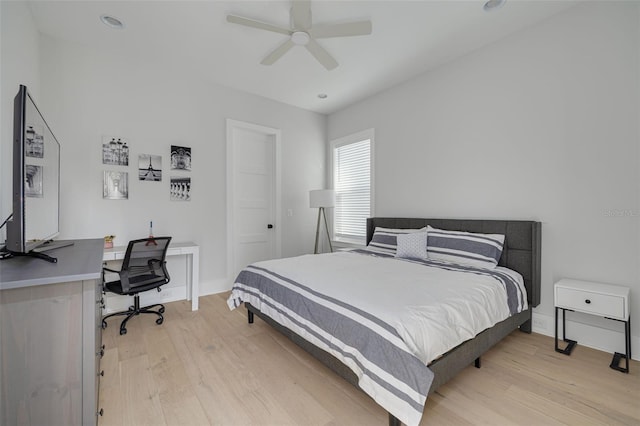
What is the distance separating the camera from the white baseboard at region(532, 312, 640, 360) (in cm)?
219

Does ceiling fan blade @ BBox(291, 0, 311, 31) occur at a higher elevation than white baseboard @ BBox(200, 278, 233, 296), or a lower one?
higher

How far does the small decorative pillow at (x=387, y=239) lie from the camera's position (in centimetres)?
339

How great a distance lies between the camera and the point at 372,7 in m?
2.38

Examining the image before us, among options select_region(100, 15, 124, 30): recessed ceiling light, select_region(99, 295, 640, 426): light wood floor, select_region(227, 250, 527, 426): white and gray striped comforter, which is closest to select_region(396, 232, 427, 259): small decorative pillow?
select_region(227, 250, 527, 426): white and gray striped comforter

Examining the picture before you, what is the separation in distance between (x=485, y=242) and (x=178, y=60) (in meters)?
3.92

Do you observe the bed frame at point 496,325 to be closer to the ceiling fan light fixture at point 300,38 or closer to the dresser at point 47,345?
the dresser at point 47,345

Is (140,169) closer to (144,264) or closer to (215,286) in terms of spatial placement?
(144,264)

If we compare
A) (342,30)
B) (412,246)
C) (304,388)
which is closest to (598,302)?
(412,246)

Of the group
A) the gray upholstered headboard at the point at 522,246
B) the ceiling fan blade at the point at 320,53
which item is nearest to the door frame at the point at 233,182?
the ceiling fan blade at the point at 320,53

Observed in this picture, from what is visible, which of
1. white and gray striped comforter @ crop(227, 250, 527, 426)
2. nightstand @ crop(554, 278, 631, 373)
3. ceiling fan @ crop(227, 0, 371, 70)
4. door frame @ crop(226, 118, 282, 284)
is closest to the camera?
white and gray striped comforter @ crop(227, 250, 527, 426)

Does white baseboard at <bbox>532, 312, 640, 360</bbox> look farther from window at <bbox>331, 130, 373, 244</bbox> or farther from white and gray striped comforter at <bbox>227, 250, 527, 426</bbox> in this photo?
window at <bbox>331, 130, 373, 244</bbox>

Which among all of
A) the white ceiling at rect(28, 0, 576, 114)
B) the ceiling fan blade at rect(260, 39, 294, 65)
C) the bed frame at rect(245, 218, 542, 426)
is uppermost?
the white ceiling at rect(28, 0, 576, 114)

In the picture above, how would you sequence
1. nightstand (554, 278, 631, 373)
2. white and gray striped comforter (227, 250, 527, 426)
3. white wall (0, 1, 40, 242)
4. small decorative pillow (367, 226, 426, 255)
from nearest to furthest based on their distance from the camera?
1. white and gray striped comforter (227, 250, 527, 426)
2. white wall (0, 1, 40, 242)
3. nightstand (554, 278, 631, 373)
4. small decorative pillow (367, 226, 426, 255)

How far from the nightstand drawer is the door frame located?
3451mm
